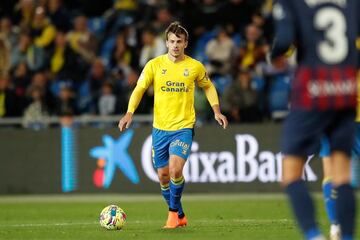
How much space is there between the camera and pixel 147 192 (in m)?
18.7

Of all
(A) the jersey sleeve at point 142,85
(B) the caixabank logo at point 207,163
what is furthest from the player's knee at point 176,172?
(B) the caixabank logo at point 207,163

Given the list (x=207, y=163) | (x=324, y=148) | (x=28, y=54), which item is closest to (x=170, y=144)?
(x=324, y=148)

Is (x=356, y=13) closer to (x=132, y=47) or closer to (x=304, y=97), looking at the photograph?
(x=304, y=97)

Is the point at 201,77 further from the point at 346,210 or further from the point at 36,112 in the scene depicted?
the point at 36,112

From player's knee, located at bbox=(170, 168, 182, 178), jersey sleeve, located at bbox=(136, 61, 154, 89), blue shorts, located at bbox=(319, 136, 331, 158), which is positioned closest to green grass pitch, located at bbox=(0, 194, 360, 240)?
player's knee, located at bbox=(170, 168, 182, 178)

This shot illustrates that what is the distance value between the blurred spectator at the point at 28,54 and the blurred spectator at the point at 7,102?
52.1 inches

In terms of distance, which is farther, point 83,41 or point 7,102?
point 83,41

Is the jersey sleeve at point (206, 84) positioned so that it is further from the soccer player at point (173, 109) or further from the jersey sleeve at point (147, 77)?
the jersey sleeve at point (147, 77)

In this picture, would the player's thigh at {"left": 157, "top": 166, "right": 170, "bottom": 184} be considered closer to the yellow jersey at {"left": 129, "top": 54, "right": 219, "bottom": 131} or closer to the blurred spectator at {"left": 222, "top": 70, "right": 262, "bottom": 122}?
the yellow jersey at {"left": 129, "top": 54, "right": 219, "bottom": 131}

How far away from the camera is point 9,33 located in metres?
22.0

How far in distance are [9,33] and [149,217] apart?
975cm

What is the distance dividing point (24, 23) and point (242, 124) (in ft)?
21.5

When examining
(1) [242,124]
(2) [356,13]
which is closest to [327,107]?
(2) [356,13]

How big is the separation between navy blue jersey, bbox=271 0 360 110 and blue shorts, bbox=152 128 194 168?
4264 mm
